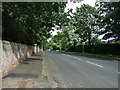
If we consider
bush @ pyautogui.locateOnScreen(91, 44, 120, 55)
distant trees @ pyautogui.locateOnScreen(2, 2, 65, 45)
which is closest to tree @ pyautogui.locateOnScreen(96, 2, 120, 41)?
bush @ pyautogui.locateOnScreen(91, 44, 120, 55)

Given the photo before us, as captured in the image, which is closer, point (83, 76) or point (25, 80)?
point (25, 80)

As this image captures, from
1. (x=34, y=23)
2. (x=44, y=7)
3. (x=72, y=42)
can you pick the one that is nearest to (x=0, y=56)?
(x=44, y=7)

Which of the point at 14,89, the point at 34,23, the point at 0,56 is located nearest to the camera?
the point at 14,89

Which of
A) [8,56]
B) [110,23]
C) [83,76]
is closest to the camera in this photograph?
[83,76]

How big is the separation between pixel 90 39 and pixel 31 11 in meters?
32.1

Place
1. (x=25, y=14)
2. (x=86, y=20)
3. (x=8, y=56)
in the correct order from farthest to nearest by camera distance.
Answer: (x=86, y=20), (x=25, y=14), (x=8, y=56)

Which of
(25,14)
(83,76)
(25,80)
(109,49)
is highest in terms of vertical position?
(25,14)

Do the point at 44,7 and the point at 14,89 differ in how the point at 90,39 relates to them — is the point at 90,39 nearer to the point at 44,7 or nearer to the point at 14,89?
the point at 44,7

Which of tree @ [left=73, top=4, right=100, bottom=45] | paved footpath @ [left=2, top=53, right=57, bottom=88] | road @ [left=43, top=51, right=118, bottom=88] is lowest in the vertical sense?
road @ [left=43, top=51, right=118, bottom=88]

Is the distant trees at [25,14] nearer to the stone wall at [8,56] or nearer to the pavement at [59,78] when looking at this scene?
the stone wall at [8,56]

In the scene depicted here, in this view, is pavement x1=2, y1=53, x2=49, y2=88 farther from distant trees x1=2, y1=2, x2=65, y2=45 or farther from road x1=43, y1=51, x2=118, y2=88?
distant trees x1=2, y1=2, x2=65, y2=45

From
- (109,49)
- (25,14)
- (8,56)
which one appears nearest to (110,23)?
(109,49)

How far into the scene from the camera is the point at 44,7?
986cm

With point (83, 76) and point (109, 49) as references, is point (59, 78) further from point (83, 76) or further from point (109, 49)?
point (109, 49)
